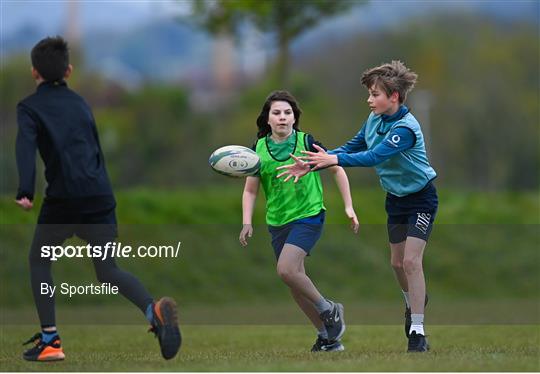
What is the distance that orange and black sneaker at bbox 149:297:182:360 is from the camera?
7625mm

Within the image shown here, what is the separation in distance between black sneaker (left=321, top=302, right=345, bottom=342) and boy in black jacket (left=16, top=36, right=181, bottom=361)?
160 cm

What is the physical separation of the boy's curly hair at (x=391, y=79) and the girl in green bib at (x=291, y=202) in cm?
62

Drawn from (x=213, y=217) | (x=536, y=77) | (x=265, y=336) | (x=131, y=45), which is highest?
(x=131, y=45)

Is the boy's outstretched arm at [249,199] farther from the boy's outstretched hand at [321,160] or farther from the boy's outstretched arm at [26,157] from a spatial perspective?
the boy's outstretched arm at [26,157]

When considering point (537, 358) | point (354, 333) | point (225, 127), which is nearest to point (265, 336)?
point (354, 333)

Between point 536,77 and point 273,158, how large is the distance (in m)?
35.2

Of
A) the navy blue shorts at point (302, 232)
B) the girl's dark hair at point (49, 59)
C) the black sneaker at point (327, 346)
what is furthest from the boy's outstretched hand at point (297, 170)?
the girl's dark hair at point (49, 59)

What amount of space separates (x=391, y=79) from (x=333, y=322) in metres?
1.94

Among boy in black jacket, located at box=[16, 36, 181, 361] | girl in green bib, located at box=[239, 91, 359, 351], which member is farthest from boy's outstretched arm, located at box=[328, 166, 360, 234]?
boy in black jacket, located at box=[16, 36, 181, 361]

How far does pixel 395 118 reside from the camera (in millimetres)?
8797

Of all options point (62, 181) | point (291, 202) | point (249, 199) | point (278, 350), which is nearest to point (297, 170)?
point (291, 202)

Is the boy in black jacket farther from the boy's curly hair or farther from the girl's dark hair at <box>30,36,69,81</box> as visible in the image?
the boy's curly hair

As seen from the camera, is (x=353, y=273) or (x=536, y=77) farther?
(x=536, y=77)

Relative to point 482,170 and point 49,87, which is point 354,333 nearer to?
point 49,87
